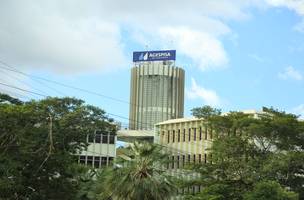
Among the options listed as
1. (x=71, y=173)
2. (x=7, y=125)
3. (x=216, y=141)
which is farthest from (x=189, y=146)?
(x=7, y=125)

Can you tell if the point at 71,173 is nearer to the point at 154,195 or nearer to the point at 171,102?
the point at 154,195

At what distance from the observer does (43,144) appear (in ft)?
159

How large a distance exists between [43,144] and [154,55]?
267 ft

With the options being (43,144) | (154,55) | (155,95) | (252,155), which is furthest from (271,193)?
(155,95)

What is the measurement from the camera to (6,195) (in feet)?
149

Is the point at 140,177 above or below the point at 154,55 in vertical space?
below

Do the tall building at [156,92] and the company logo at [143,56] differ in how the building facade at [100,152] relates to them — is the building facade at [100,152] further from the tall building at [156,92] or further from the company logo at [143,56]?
the tall building at [156,92]

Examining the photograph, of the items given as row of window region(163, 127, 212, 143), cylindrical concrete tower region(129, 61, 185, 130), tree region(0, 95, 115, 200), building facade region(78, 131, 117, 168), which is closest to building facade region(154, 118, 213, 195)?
row of window region(163, 127, 212, 143)

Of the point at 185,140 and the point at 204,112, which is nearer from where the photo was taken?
the point at 204,112

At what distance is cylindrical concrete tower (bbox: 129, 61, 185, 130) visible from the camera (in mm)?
138625

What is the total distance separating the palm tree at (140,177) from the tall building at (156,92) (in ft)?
294

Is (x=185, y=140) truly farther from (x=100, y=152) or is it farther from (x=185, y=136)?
(x=100, y=152)

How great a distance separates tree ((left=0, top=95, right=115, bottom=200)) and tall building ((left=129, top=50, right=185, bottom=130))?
81307mm

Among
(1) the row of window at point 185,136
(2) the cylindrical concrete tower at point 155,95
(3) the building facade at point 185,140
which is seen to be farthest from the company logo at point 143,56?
(1) the row of window at point 185,136
